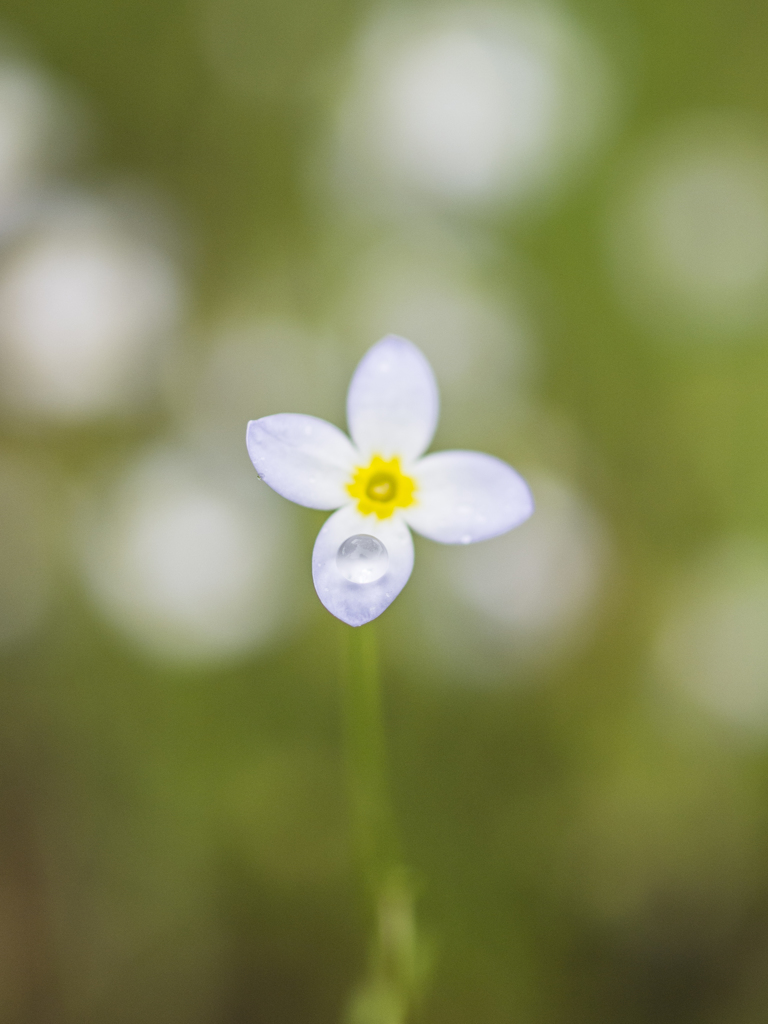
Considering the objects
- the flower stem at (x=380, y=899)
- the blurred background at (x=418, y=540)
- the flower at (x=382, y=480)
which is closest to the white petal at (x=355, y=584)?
the flower at (x=382, y=480)

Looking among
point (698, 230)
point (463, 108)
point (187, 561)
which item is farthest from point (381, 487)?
point (698, 230)

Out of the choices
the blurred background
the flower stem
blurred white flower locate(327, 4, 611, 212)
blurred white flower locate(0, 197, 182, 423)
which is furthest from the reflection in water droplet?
blurred white flower locate(327, 4, 611, 212)

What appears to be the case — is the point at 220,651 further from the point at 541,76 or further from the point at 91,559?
the point at 541,76

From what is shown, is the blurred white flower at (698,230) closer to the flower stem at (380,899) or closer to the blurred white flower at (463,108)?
the blurred white flower at (463,108)

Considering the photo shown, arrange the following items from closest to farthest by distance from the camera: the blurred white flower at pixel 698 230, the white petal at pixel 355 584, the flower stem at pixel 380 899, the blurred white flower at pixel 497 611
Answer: the white petal at pixel 355 584 → the flower stem at pixel 380 899 → the blurred white flower at pixel 497 611 → the blurred white flower at pixel 698 230

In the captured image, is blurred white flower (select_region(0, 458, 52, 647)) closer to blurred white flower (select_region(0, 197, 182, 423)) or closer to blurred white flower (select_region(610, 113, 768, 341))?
blurred white flower (select_region(0, 197, 182, 423))

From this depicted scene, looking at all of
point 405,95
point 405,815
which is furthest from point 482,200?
point 405,815
